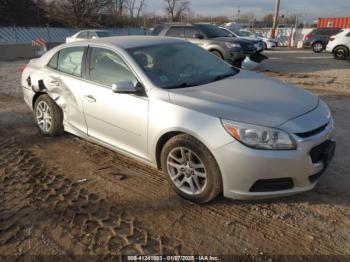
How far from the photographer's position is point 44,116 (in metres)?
4.91

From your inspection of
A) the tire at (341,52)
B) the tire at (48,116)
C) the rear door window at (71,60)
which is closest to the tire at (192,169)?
the rear door window at (71,60)

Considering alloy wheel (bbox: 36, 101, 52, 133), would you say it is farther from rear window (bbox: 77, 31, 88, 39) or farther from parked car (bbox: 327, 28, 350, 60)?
parked car (bbox: 327, 28, 350, 60)

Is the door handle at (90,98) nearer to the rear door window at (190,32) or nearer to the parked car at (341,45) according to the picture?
the rear door window at (190,32)

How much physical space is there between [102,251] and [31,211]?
3.28 ft

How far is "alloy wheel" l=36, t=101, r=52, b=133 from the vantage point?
4818 millimetres

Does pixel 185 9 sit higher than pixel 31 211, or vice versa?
pixel 185 9

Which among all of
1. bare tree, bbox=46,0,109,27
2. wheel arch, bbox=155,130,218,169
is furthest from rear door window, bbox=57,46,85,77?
bare tree, bbox=46,0,109,27

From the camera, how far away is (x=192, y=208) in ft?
10.4

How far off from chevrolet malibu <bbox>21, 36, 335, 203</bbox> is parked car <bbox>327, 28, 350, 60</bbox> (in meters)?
14.3

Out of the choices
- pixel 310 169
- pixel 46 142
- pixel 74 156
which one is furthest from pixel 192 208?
pixel 46 142

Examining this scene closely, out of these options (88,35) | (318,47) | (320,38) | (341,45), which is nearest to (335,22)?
(320,38)

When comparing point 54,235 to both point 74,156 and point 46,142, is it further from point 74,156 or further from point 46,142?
point 46,142

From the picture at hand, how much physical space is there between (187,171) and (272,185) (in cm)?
83

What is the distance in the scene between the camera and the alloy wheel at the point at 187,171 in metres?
3.10
